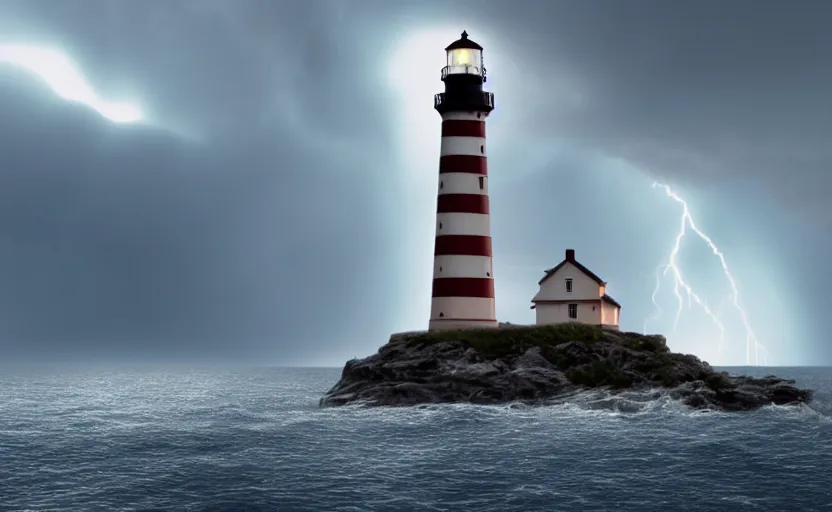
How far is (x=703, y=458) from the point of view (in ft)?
133

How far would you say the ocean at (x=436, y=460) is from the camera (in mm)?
33125

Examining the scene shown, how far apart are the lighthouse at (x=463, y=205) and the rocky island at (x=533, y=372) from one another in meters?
2.91

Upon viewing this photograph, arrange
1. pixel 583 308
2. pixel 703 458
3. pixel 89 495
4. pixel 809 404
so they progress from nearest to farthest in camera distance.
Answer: pixel 89 495
pixel 703 458
pixel 809 404
pixel 583 308

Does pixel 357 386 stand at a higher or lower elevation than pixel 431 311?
lower

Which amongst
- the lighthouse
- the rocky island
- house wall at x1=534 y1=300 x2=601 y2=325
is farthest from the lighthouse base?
house wall at x1=534 y1=300 x2=601 y2=325

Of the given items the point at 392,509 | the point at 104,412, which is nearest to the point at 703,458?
the point at 392,509

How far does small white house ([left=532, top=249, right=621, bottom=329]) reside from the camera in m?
72.9

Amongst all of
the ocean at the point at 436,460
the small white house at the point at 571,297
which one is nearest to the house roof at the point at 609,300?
the small white house at the point at 571,297

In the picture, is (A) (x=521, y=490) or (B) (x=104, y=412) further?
(B) (x=104, y=412)

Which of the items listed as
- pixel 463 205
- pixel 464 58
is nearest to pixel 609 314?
pixel 463 205

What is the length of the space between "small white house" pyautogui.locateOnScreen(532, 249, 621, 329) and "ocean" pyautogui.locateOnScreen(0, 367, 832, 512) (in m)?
16.2

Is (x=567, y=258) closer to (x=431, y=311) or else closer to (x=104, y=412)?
(x=431, y=311)

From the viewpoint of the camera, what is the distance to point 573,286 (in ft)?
241

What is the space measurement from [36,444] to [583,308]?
40668 mm
